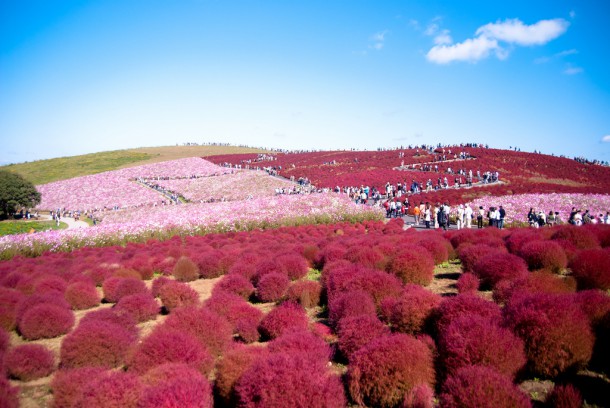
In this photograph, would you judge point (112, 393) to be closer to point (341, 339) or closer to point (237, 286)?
point (341, 339)

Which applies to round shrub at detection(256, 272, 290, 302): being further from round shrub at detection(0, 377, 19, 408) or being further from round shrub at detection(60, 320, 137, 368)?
round shrub at detection(0, 377, 19, 408)

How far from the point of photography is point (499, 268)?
7965 mm

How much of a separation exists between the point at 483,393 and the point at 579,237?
33.1ft

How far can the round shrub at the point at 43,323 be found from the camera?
27.0ft

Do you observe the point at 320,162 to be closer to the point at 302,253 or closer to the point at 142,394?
the point at 302,253

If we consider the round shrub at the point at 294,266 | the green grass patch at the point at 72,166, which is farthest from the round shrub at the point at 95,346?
the green grass patch at the point at 72,166

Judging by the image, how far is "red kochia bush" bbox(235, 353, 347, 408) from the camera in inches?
149

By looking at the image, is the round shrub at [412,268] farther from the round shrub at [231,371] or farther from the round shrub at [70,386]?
the round shrub at [70,386]

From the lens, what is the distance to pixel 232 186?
48.6 meters

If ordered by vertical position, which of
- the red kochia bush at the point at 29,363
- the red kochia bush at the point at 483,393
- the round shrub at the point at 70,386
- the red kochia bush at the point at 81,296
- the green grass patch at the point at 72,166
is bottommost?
the red kochia bush at the point at 81,296

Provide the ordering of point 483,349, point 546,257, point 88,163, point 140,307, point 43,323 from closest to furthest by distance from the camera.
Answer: point 483,349, point 43,323, point 140,307, point 546,257, point 88,163

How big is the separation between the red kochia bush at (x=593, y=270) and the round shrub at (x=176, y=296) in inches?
329

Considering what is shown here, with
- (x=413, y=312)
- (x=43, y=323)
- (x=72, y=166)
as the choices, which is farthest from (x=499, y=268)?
(x=72, y=166)

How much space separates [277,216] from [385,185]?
18.8m
